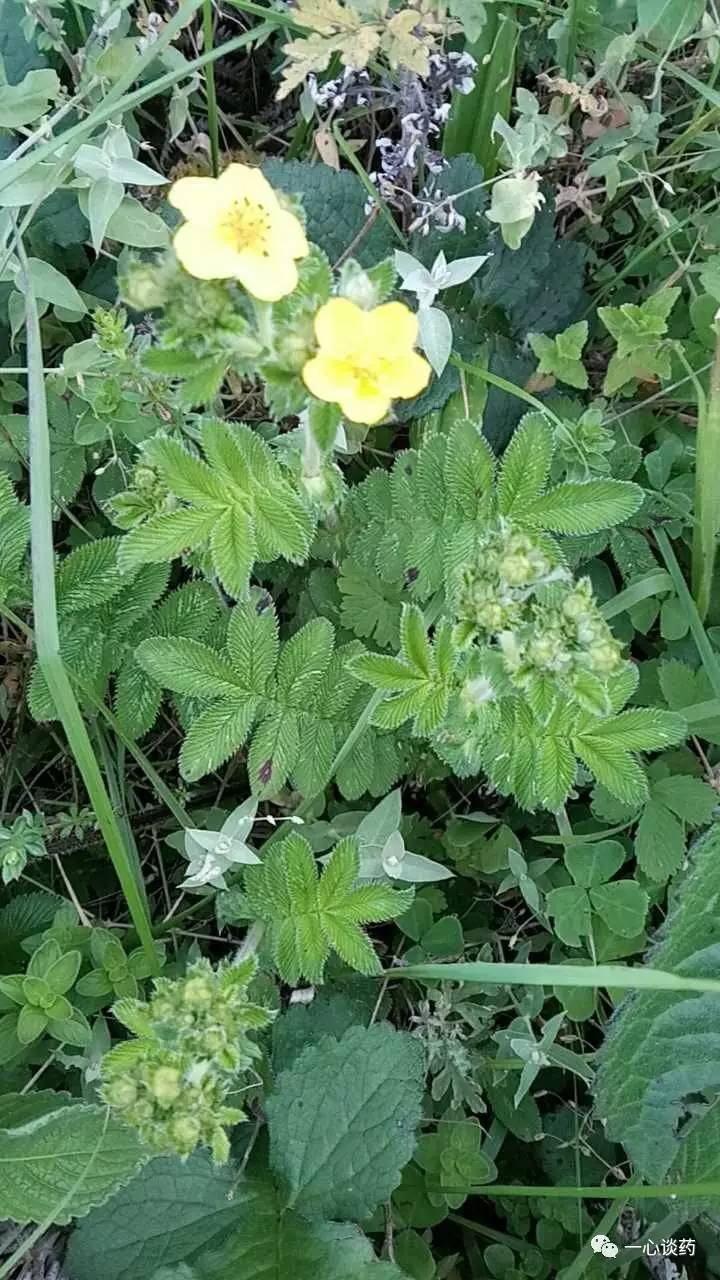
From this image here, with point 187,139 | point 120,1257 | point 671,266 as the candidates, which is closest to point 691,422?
point 671,266

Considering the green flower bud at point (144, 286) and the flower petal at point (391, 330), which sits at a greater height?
the green flower bud at point (144, 286)

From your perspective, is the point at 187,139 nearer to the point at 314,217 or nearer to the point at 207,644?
the point at 314,217

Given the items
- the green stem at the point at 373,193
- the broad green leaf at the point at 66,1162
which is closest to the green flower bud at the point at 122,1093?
the broad green leaf at the point at 66,1162

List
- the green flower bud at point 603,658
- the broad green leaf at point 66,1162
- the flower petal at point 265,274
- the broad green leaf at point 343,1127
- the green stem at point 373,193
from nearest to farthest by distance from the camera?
the flower petal at point 265,274 → the green flower bud at point 603,658 → the broad green leaf at point 66,1162 → the broad green leaf at point 343,1127 → the green stem at point 373,193

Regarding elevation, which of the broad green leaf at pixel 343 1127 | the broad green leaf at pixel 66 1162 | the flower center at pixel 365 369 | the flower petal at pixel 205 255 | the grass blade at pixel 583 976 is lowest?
the broad green leaf at pixel 343 1127

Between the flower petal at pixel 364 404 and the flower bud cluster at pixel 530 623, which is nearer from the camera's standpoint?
the flower petal at pixel 364 404

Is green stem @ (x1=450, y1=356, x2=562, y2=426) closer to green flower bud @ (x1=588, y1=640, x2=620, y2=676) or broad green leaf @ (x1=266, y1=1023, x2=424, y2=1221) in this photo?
green flower bud @ (x1=588, y1=640, x2=620, y2=676)

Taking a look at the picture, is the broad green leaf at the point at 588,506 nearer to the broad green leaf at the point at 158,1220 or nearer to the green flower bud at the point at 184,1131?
the green flower bud at the point at 184,1131

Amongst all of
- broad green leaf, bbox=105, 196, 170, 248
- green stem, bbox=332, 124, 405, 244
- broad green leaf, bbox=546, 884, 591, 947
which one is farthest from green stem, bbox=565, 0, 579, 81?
broad green leaf, bbox=546, 884, 591, 947
